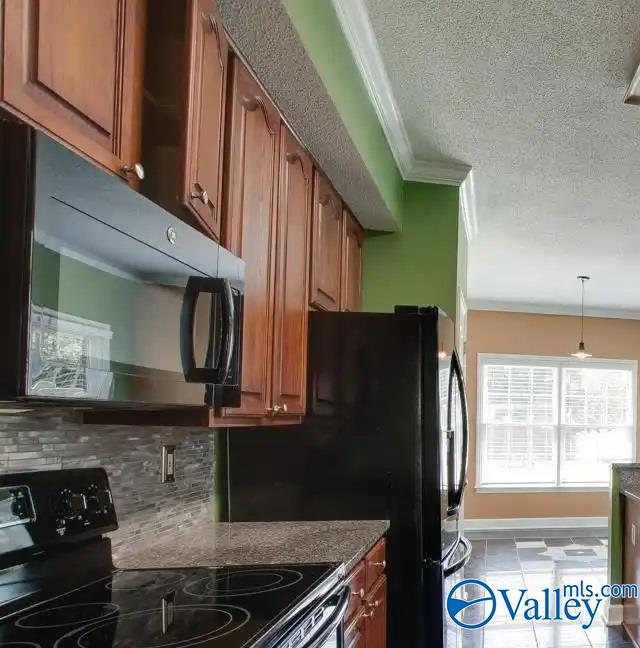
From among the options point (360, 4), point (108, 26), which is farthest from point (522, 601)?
Result: point (108, 26)

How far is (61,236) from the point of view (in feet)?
3.23

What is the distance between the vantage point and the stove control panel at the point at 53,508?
1473mm

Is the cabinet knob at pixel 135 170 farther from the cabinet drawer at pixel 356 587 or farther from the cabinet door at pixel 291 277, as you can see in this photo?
the cabinet drawer at pixel 356 587

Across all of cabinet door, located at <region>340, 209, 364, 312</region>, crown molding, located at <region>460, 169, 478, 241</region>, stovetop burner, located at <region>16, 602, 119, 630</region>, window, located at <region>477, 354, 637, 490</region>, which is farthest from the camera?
window, located at <region>477, 354, 637, 490</region>

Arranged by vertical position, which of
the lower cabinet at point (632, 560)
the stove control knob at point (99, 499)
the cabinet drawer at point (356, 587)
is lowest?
the lower cabinet at point (632, 560)

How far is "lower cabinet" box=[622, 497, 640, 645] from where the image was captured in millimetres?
3996

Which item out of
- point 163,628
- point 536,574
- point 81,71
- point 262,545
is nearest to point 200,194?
point 81,71

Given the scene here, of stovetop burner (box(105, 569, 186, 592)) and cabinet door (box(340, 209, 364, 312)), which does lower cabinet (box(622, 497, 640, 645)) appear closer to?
cabinet door (box(340, 209, 364, 312))

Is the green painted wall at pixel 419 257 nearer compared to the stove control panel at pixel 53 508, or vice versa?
the stove control panel at pixel 53 508

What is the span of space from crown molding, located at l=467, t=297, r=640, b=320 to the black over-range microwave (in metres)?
6.96

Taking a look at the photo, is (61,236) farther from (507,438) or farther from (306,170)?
(507,438)

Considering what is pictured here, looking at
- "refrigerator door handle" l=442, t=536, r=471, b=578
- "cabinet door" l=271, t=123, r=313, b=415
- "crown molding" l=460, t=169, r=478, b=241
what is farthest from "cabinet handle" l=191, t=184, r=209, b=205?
"crown molding" l=460, t=169, r=478, b=241

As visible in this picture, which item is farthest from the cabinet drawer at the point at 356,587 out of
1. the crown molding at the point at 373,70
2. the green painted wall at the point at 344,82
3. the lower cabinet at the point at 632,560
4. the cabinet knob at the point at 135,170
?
the lower cabinet at the point at 632,560

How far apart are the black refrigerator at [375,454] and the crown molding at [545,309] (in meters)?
5.64
